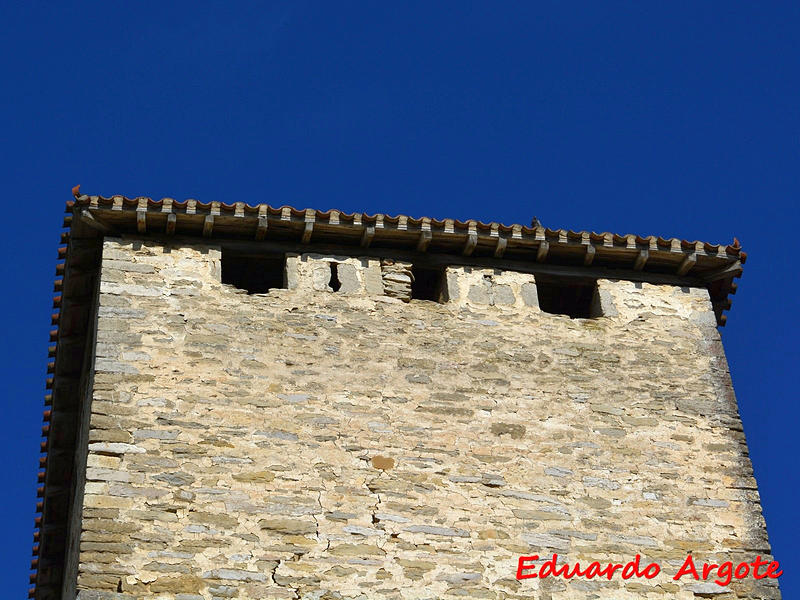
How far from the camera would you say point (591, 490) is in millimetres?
13602

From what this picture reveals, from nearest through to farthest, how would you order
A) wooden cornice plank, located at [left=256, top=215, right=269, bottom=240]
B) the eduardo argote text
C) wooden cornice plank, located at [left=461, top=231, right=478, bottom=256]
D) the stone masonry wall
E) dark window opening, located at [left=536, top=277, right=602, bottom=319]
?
the stone masonry wall, the eduardo argote text, wooden cornice plank, located at [left=256, top=215, right=269, bottom=240], wooden cornice plank, located at [left=461, top=231, right=478, bottom=256], dark window opening, located at [left=536, top=277, right=602, bottom=319]

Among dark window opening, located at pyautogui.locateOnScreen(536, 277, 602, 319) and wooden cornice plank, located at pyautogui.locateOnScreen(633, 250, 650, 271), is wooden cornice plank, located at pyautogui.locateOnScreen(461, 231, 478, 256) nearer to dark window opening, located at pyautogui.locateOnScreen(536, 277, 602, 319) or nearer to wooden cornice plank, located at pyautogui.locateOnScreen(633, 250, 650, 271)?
dark window opening, located at pyautogui.locateOnScreen(536, 277, 602, 319)

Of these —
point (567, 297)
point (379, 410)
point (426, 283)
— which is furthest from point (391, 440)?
point (567, 297)

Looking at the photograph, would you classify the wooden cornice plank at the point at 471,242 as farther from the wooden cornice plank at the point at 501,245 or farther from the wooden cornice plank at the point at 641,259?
the wooden cornice plank at the point at 641,259

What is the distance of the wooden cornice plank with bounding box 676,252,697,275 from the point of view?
15523mm

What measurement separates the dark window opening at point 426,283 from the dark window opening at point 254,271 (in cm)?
135

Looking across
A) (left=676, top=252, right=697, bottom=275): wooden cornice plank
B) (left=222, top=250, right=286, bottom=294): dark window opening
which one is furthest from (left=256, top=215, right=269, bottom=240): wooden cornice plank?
(left=676, top=252, right=697, bottom=275): wooden cornice plank

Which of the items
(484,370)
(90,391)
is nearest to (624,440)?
(484,370)

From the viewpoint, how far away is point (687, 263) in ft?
51.1

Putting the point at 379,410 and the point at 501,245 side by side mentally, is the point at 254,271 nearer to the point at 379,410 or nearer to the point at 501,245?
the point at 379,410

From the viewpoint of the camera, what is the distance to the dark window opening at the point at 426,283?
1524 cm

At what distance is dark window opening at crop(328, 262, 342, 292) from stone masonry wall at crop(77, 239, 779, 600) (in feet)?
0.15

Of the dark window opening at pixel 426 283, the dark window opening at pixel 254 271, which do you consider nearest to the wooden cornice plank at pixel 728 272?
the dark window opening at pixel 426 283

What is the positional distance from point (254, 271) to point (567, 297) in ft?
10.6
